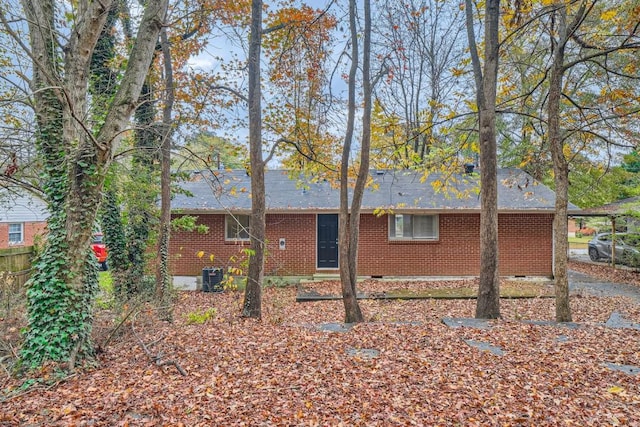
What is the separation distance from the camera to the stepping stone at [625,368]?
443 cm

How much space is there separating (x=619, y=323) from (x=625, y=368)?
3.22 m

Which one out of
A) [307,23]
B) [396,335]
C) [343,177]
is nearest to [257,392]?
[396,335]

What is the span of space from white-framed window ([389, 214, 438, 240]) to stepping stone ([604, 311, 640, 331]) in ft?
20.5

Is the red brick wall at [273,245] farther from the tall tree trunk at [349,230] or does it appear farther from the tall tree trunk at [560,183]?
the tall tree trunk at [560,183]

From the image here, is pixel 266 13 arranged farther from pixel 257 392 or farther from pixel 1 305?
pixel 257 392

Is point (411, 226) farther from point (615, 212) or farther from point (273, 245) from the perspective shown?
point (615, 212)

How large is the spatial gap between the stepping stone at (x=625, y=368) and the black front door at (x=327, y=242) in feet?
32.0

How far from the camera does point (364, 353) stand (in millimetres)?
5102

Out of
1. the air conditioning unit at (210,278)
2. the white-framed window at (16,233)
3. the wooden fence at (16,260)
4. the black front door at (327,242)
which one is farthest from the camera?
the white-framed window at (16,233)

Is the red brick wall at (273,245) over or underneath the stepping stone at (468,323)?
over

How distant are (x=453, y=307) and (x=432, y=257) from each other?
4025 millimetres

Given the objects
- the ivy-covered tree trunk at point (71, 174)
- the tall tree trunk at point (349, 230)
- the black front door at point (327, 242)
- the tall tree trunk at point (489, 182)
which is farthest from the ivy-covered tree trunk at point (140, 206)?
the tall tree trunk at point (489, 182)

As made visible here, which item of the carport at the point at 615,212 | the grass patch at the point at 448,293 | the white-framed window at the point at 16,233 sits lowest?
the grass patch at the point at 448,293

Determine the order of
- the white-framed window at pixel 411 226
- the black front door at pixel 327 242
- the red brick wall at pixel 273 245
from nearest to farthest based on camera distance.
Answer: the white-framed window at pixel 411 226
the red brick wall at pixel 273 245
the black front door at pixel 327 242
